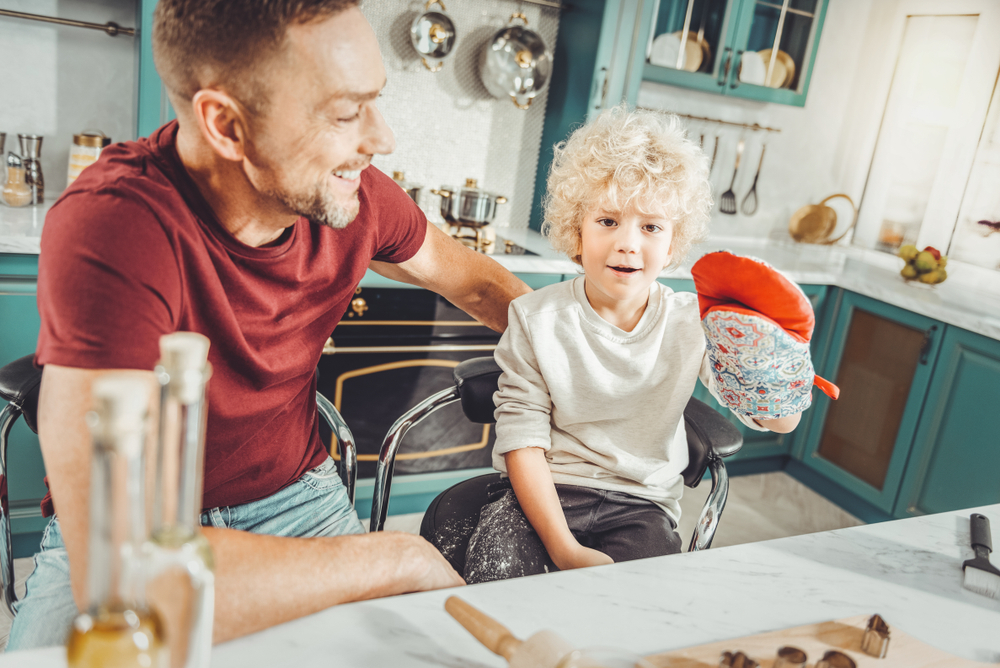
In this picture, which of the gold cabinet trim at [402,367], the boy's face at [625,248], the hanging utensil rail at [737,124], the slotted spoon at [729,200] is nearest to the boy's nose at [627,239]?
the boy's face at [625,248]

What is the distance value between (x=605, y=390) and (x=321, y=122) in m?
0.63

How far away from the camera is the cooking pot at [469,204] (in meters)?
2.11

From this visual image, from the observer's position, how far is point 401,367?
2.05m

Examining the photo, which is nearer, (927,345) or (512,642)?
(512,642)

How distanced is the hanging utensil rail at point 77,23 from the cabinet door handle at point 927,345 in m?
2.56

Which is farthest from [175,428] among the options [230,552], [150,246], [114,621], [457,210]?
[457,210]

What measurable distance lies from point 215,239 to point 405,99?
64.9 inches

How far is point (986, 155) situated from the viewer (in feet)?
8.71

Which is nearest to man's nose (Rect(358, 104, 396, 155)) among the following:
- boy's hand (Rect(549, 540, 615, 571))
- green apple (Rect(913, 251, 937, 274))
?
boy's hand (Rect(549, 540, 615, 571))

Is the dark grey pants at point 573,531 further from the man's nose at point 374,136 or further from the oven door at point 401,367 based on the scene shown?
the oven door at point 401,367

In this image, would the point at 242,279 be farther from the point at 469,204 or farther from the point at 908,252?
the point at 908,252

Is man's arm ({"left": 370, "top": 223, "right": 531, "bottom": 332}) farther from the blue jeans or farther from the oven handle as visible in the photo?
the oven handle

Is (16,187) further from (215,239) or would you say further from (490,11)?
(490,11)

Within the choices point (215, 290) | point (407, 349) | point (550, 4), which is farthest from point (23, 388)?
point (550, 4)
